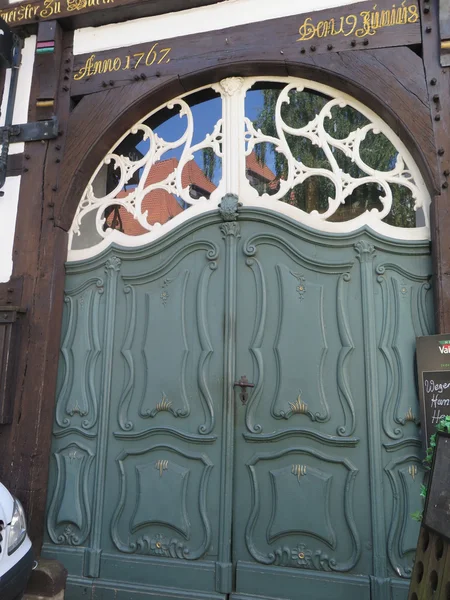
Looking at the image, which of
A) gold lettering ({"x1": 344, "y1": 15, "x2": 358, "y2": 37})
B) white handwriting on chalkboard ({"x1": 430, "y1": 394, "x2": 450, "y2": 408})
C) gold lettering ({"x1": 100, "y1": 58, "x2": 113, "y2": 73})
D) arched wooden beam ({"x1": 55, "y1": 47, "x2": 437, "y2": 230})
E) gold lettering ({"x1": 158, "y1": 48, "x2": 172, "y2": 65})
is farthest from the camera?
gold lettering ({"x1": 100, "y1": 58, "x2": 113, "y2": 73})

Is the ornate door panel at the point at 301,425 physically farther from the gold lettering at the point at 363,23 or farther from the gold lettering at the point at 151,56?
the gold lettering at the point at 151,56

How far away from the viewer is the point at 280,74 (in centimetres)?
412

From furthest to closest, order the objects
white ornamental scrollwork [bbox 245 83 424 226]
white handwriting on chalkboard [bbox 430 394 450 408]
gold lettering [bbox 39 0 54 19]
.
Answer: gold lettering [bbox 39 0 54 19] < white ornamental scrollwork [bbox 245 83 424 226] < white handwriting on chalkboard [bbox 430 394 450 408]

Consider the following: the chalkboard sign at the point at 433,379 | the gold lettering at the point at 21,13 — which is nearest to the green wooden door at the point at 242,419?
the chalkboard sign at the point at 433,379

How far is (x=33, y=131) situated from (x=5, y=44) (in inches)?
31.9

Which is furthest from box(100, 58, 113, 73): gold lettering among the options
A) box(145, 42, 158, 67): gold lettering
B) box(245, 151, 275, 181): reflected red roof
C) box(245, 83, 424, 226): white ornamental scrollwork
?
box(245, 151, 275, 181): reflected red roof

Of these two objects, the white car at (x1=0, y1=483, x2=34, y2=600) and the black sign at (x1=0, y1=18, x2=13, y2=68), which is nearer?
the white car at (x1=0, y1=483, x2=34, y2=600)

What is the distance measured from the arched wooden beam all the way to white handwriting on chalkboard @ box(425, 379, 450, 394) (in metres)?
1.27

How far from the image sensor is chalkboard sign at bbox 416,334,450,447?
10.4 feet

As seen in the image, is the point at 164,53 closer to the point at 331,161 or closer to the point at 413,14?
the point at 331,161

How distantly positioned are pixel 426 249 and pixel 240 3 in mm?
2453

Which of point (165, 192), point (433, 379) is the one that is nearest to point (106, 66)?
point (165, 192)

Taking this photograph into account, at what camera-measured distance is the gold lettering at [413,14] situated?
3762 mm

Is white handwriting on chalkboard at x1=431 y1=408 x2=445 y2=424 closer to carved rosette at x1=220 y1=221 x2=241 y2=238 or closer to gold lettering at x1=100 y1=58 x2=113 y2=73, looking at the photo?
carved rosette at x1=220 y1=221 x2=241 y2=238
